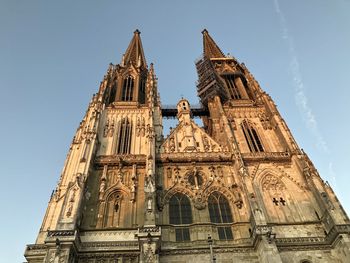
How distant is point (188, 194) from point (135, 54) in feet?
83.8

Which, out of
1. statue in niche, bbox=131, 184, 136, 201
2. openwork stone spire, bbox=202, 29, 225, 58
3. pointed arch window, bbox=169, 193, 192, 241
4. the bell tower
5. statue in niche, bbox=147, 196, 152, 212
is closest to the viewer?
the bell tower

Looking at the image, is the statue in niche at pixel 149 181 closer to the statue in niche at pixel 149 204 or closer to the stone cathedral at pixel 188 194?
the stone cathedral at pixel 188 194

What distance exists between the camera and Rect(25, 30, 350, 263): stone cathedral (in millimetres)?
15797

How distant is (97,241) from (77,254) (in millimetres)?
1204

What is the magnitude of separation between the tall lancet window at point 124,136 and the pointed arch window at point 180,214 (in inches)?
243

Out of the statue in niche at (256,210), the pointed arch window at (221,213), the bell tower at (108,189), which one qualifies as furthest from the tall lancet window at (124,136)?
the statue in niche at (256,210)

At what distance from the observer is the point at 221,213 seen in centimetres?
1873

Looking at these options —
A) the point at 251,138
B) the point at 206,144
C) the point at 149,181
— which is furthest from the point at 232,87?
the point at 149,181

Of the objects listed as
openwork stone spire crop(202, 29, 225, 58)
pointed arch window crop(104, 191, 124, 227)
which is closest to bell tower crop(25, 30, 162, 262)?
pointed arch window crop(104, 191, 124, 227)

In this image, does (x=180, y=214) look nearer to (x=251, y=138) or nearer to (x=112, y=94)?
(x=251, y=138)

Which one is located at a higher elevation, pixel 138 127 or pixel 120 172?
pixel 138 127

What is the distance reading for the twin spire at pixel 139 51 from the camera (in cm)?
3774

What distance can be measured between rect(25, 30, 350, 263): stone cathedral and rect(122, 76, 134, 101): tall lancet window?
0.83 metres

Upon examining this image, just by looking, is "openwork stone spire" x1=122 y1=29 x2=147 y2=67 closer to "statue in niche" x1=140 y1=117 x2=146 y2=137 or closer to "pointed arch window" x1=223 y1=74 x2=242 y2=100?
"pointed arch window" x1=223 y1=74 x2=242 y2=100
